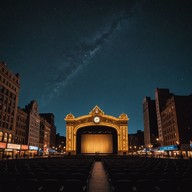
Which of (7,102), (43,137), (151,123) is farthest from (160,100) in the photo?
(7,102)

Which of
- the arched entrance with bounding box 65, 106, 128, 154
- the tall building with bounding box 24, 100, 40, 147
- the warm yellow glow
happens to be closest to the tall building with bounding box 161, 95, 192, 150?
the arched entrance with bounding box 65, 106, 128, 154

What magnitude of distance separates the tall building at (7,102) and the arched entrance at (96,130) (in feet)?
74.9

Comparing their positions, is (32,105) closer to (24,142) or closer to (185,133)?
(24,142)

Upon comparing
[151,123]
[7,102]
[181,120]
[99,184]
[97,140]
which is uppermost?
[7,102]

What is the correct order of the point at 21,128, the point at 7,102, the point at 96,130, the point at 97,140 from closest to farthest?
the point at 7,102
the point at 21,128
the point at 96,130
the point at 97,140

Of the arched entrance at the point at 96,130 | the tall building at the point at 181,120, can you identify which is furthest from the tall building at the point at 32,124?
the tall building at the point at 181,120

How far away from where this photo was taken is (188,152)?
6031cm

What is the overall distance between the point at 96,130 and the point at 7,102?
116 ft

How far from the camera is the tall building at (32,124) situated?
73762mm

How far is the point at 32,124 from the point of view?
78000mm

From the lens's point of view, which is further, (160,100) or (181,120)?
(160,100)

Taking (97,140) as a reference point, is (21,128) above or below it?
above

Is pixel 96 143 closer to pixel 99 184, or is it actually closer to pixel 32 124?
pixel 32 124

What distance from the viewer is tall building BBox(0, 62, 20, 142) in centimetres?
5044
